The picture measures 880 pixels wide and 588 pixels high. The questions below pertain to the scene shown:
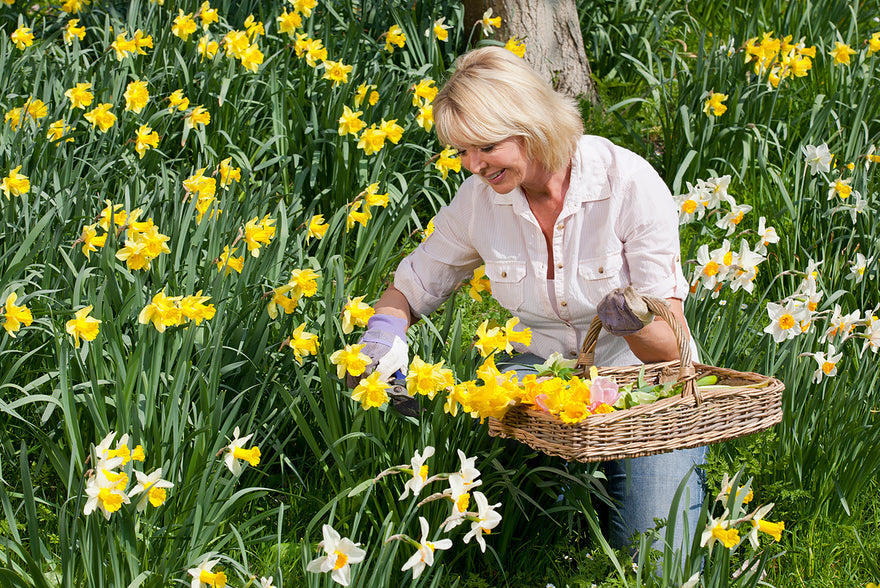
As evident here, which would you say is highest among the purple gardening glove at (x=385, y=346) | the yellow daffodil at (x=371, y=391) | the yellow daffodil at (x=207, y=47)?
the yellow daffodil at (x=207, y=47)

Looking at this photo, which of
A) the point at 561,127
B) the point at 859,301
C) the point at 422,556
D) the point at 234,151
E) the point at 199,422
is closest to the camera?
the point at 422,556

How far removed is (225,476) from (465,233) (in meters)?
0.93

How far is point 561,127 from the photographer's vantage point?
2266 mm

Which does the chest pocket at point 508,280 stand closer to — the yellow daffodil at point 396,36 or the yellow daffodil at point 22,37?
the yellow daffodil at point 396,36

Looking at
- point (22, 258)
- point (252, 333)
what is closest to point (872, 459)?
point (252, 333)

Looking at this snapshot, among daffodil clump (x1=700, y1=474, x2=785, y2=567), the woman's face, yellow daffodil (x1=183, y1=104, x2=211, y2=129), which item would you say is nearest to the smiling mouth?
the woman's face

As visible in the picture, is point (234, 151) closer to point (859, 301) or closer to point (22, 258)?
point (22, 258)

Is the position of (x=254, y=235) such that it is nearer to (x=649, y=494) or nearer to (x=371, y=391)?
(x=371, y=391)

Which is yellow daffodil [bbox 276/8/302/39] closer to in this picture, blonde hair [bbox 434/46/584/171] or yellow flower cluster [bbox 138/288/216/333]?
blonde hair [bbox 434/46/584/171]

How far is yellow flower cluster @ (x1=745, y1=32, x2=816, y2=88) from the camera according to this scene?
136 inches

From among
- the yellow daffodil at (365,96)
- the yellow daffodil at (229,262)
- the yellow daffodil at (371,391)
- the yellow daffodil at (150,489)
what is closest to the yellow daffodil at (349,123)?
the yellow daffodil at (365,96)

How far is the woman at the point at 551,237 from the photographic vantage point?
2.17 meters

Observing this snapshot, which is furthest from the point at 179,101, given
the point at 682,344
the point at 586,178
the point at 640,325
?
the point at 682,344

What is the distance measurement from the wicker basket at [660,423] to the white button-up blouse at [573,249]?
32 centimetres
